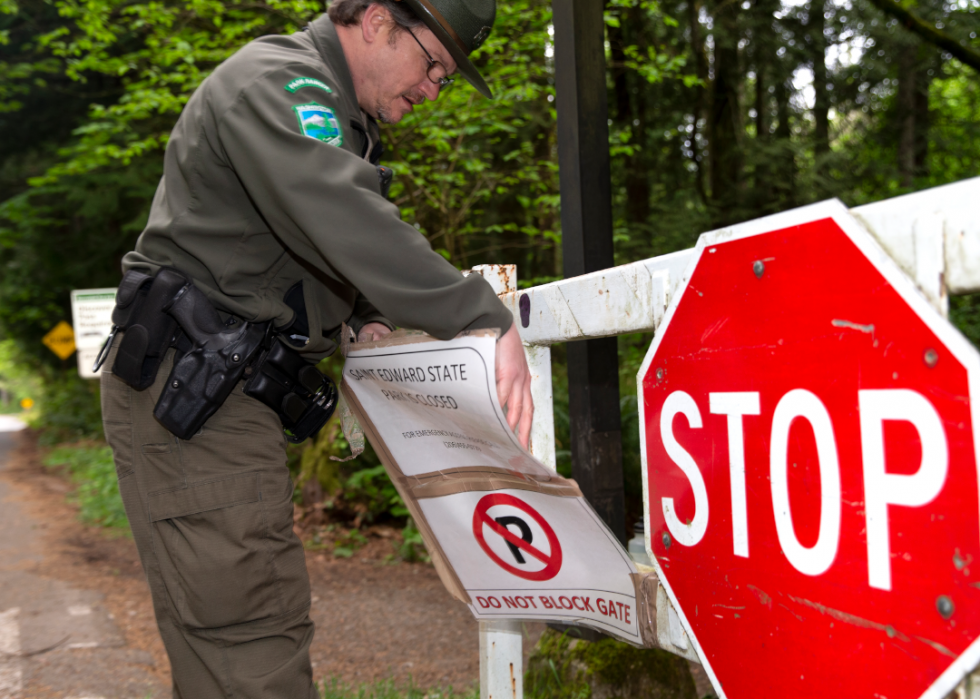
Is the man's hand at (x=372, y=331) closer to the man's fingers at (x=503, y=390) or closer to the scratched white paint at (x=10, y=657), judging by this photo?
the man's fingers at (x=503, y=390)

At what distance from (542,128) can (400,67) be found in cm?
607

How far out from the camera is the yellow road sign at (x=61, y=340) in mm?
17516

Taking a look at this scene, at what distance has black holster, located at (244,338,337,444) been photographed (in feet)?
6.07

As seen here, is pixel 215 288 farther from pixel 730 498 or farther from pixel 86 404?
pixel 86 404

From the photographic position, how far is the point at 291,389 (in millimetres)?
1916

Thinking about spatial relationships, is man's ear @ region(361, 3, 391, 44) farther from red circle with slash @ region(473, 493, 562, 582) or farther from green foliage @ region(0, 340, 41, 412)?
green foliage @ region(0, 340, 41, 412)

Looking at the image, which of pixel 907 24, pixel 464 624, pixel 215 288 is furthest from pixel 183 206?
pixel 907 24

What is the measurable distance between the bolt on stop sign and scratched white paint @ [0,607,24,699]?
3.63 meters

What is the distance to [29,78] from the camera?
12547 mm

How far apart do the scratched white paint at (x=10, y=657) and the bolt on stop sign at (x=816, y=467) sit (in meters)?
3.63

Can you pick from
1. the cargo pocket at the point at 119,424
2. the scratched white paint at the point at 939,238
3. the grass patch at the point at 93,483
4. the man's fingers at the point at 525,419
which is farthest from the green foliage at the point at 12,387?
the scratched white paint at the point at 939,238

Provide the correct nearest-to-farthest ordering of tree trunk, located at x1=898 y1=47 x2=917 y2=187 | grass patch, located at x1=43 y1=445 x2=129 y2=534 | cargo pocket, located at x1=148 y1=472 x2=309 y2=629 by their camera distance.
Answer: cargo pocket, located at x1=148 y1=472 x2=309 y2=629 → grass patch, located at x1=43 y1=445 x2=129 y2=534 → tree trunk, located at x1=898 y1=47 x2=917 y2=187

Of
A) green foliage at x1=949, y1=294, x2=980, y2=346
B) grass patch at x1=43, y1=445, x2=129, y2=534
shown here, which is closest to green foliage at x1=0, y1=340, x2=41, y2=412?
grass patch at x1=43, y1=445, x2=129, y2=534

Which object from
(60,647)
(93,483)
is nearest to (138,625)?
(60,647)
